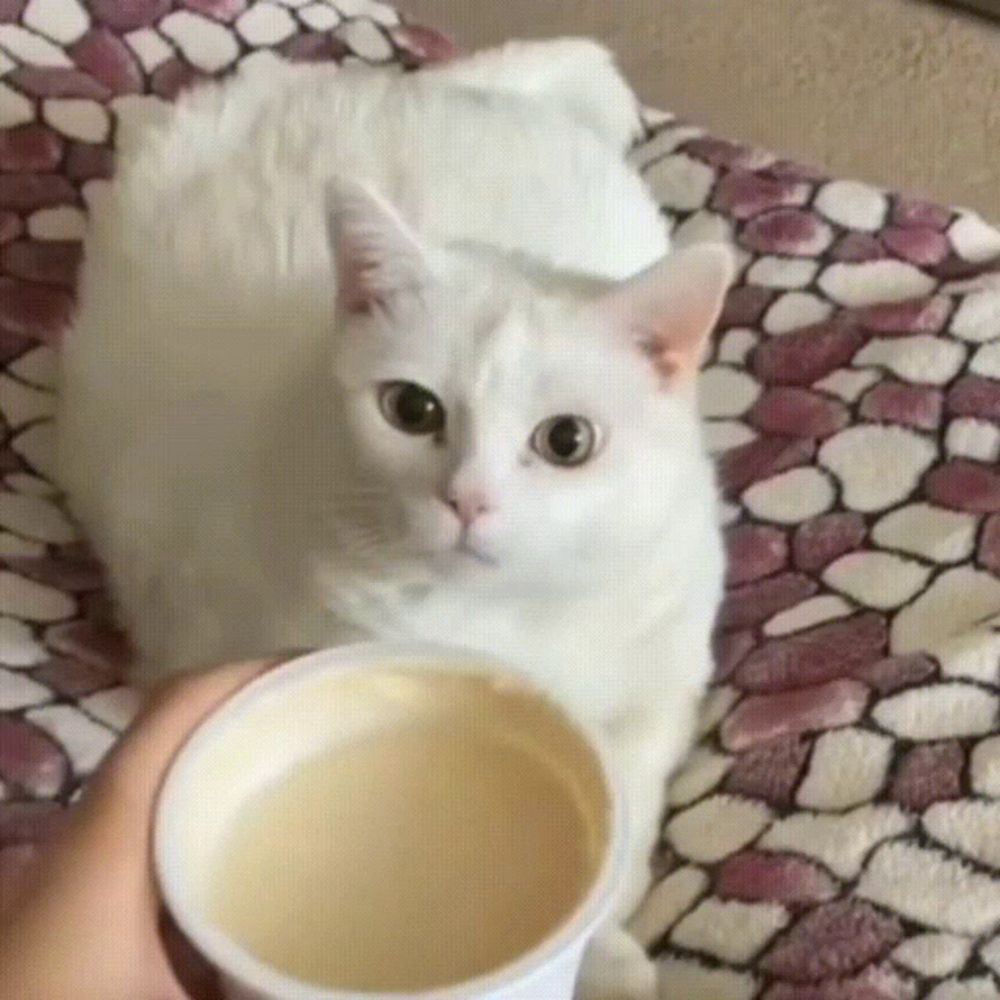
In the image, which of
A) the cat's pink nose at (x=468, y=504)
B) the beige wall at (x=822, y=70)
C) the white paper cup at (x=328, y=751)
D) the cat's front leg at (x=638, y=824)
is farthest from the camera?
the beige wall at (x=822, y=70)

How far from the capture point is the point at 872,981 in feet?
3.26

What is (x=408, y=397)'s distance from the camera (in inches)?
38.0

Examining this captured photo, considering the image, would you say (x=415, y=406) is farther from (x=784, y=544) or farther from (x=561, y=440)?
(x=784, y=544)

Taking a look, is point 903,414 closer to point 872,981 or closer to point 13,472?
point 872,981

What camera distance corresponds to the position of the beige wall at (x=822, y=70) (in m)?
2.05

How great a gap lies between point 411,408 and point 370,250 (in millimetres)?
85

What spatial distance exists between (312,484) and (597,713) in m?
0.22

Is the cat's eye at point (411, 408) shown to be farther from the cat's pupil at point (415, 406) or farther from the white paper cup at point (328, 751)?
the white paper cup at point (328, 751)

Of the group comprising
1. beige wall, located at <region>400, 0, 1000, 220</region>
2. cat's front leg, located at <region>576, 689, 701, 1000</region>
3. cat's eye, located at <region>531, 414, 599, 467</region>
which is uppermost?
cat's eye, located at <region>531, 414, 599, 467</region>

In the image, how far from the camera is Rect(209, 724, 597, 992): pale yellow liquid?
67cm

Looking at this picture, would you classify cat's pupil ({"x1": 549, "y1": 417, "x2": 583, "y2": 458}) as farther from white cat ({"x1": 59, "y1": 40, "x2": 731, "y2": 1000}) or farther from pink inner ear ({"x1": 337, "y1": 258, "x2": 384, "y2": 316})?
pink inner ear ({"x1": 337, "y1": 258, "x2": 384, "y2": 316})

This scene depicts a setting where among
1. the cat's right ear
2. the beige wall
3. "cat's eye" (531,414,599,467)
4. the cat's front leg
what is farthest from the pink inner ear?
the beige wall

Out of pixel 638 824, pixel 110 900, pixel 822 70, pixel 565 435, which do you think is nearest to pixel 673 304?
pixel 565 435

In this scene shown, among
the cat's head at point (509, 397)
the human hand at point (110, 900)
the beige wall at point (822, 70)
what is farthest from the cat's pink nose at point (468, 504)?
the beige wall at point (822, 70)
